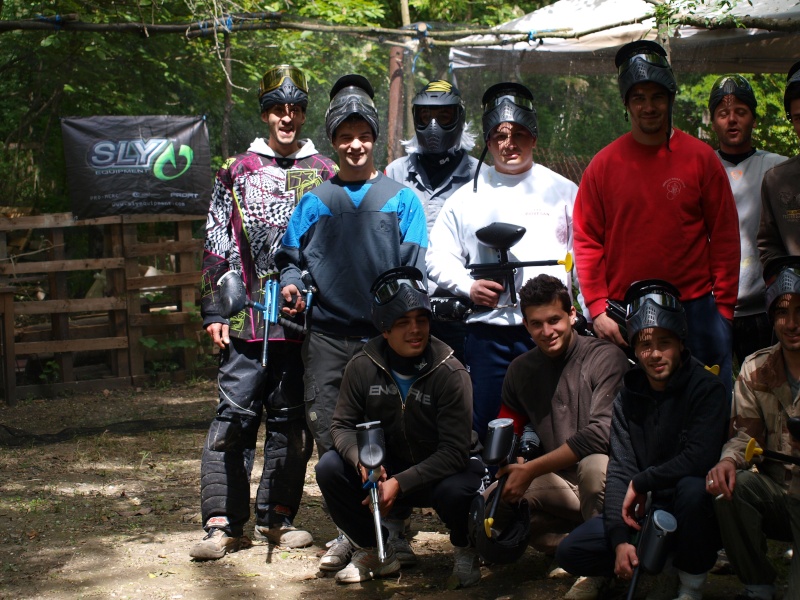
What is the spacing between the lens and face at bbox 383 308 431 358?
13.7ft

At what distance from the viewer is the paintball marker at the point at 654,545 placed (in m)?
3.42

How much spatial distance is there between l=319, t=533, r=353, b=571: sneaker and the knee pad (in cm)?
67

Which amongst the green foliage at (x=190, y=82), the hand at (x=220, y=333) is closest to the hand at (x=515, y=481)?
the hand at (x=220, y=333)

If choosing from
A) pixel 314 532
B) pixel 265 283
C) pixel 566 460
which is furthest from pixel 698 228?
pixel 314 532

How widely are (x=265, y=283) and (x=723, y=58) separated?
487 centimetres

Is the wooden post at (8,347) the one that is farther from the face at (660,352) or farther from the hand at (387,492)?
the face at (660,352)

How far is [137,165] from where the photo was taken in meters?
10.1

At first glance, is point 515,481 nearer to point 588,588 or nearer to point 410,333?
point 588,588

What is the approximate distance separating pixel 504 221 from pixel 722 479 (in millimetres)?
1495

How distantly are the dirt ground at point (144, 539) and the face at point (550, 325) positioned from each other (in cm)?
95

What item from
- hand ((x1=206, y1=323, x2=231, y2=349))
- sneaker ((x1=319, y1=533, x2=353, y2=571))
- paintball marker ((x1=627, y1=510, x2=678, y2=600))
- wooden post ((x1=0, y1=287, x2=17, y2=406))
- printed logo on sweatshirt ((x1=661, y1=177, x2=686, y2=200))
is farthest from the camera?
wooden post ((x1=0, y1=287, x2=17, y2=406))

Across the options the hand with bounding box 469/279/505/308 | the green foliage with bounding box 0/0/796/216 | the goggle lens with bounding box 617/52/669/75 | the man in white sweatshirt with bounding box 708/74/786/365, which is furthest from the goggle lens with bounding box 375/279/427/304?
the green foliage with bounding box 0/0/796/216

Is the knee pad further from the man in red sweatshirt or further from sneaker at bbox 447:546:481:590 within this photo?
the man in red sweatshirt

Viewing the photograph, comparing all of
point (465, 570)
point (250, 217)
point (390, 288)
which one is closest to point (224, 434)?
point (250, 217)
